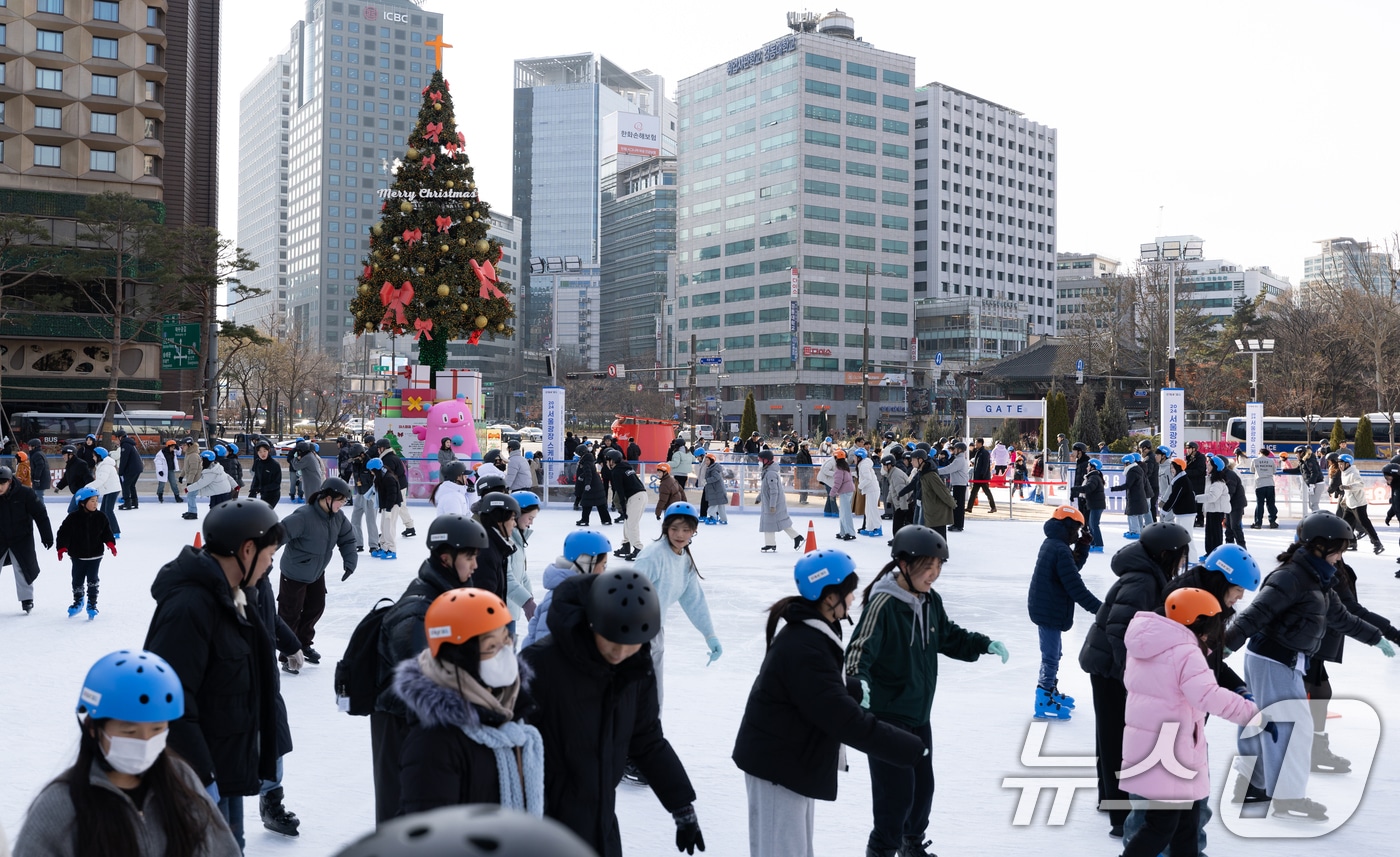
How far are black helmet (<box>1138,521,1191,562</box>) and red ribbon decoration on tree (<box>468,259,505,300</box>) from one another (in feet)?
74.3

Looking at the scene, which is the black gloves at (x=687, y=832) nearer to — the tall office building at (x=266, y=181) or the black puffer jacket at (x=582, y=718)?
the black puffer jacket at (x=582, y=718)

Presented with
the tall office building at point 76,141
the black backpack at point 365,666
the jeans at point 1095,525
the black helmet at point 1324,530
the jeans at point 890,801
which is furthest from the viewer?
the tall office building at point 76,141

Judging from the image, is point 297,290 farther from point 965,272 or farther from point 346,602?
point 346,602

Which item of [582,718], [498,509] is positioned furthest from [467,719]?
[498,509]

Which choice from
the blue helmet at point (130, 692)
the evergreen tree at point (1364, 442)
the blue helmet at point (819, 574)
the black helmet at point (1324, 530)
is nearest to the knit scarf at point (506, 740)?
the blue helmet at point (130, 692)

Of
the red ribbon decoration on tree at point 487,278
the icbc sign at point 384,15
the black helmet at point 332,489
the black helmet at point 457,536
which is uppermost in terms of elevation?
the icbc sign at point 384,15

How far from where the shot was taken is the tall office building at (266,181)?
16738 cm

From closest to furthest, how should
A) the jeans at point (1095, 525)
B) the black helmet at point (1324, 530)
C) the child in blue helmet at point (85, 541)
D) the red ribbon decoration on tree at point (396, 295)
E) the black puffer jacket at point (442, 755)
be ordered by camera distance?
the black puffer jacket at point (442, 755) → the black helmet at point (1324, 530) → the child in blue helmet at point (85, 541) → the jeans at point (1095, 525) → the red ribbon decoration on tree at point (396, 295)

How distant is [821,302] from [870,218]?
9383 mm

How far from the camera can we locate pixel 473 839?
3.67ft

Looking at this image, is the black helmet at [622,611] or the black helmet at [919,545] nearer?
the black helmet at [622,611]

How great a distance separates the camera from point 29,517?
971 centimetres

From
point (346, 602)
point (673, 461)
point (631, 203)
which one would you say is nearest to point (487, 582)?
point (346, 602)

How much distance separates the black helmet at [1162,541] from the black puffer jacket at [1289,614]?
470 millimetres
